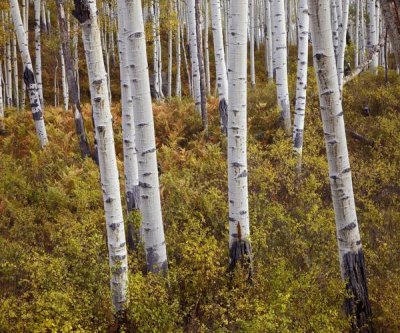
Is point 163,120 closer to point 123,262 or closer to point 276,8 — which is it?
point 276,8

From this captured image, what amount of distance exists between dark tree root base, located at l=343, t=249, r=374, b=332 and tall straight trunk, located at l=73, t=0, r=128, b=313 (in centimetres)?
230

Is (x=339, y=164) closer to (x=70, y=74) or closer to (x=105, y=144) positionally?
(x=105, y=144)

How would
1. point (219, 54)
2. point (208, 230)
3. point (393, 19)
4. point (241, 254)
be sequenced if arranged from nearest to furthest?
point (393, 19), point (241, 254), point (208, 230), point (219, 54)

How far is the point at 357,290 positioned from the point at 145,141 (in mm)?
2688

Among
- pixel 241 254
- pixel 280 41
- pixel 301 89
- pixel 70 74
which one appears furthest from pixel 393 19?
pixel 70 74

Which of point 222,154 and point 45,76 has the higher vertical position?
point 45,76

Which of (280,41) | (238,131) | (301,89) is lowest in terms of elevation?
(238,131)

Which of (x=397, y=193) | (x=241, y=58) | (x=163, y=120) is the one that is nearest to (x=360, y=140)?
(x=397, y=193)

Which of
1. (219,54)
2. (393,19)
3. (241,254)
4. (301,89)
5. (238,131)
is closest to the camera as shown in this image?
(393,19)

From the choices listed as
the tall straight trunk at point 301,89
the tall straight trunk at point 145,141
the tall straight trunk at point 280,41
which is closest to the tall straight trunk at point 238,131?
the tall straight trunk at point 145,141

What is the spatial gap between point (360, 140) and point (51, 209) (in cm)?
712

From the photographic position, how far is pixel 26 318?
4.21 metres

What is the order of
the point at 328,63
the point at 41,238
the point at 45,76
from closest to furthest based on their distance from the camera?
the point at 328,63
the point at 41,238
the point at 45,76

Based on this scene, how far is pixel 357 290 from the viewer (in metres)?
4.30
